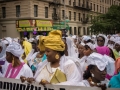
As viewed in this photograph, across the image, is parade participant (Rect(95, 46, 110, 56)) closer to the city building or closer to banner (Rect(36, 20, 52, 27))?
the city building

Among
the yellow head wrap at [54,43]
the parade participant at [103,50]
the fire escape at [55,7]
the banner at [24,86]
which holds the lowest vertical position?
the banner at [24,86]

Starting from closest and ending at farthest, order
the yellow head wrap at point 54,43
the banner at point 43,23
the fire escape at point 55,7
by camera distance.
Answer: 1. the yellow head wrap at point 54,43
2. the banner at point 43,23
3. the fire escape at point 55,7

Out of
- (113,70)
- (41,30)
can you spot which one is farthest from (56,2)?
(113,70)

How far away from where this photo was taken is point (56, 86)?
3.65 metres

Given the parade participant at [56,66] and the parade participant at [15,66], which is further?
the parade participant at [15,66]

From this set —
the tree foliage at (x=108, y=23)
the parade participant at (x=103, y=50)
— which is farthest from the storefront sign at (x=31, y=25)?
the parade participant at (x=103, y=50)

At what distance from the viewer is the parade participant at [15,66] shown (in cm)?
478

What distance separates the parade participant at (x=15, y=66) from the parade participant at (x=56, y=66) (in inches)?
21.0

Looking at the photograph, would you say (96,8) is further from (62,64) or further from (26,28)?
(62,64)

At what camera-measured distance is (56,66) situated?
4207mm

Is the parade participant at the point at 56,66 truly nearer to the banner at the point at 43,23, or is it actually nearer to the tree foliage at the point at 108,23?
the banner at the point at 43,23

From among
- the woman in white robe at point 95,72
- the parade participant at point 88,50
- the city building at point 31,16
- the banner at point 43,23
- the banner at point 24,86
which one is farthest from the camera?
the banner at point 43,23

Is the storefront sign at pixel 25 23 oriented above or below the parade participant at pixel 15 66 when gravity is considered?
above

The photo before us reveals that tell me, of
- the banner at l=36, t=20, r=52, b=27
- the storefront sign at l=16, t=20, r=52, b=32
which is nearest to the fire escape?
the banner at l=36, t=20, r=52, b=27
